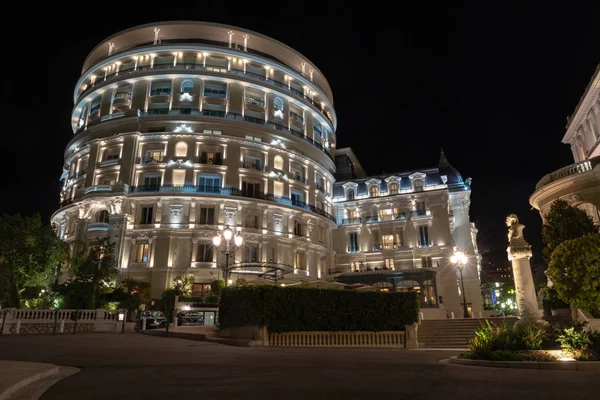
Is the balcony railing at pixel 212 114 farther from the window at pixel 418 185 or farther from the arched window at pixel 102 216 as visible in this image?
the window at pixel 418 185

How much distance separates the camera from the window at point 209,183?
44375 mm

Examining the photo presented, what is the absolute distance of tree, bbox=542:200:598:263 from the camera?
23750 millimetres

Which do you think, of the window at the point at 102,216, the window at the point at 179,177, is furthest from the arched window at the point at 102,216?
the window at the point at 179,177

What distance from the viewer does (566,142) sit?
43.7 meters

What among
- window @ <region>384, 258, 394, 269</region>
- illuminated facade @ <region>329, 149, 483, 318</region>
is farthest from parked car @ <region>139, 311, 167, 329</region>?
window @ <region>384, 258, 394, 269</region>

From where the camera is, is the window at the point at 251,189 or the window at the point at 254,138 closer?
the window at the point at 251,189

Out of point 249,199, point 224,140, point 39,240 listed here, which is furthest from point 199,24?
point 39,240

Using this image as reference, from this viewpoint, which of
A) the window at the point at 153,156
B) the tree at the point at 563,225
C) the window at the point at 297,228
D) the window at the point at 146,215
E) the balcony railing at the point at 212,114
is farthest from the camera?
the window at the point at 297,228

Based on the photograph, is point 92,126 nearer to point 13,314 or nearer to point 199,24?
point 199,24

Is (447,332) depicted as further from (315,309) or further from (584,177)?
(584,177)

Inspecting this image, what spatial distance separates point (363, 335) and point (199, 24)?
45336mm

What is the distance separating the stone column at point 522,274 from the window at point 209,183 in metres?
33.2

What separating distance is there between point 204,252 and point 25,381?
35.3m

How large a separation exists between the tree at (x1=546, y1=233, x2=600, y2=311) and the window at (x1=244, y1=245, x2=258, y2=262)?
29498 millimetres
